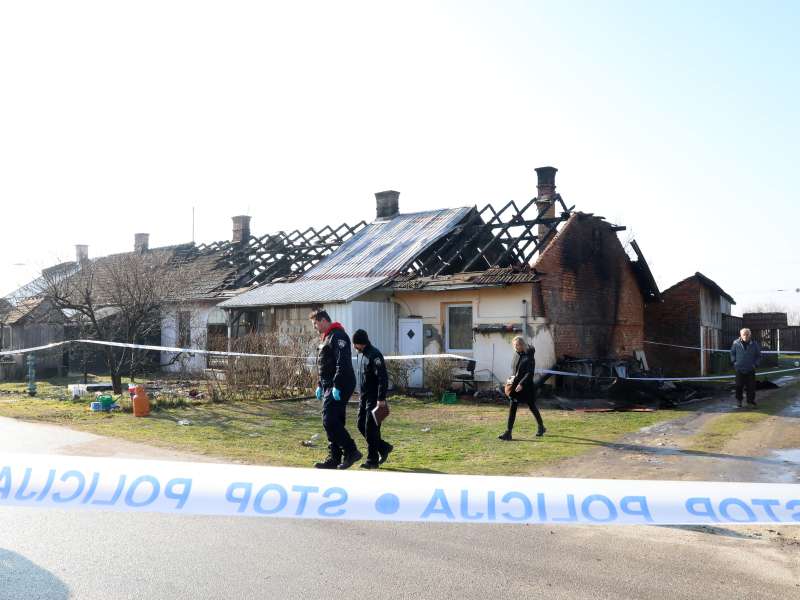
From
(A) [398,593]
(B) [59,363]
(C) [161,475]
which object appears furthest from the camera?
(B) [59,363]

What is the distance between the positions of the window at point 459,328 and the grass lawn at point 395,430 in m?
2.60

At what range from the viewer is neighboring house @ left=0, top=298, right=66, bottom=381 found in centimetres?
2444

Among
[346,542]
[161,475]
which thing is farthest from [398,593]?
[161,475]

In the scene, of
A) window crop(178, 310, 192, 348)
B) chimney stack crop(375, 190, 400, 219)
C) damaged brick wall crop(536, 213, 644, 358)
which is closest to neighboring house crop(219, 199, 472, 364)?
chimney stack crop(375, 190, 400, 219)

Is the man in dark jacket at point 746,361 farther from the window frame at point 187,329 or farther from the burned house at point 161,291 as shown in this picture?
the window frame at point 187,329

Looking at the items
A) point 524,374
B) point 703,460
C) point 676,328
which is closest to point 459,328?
point 524,374

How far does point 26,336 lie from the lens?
86.7 feet

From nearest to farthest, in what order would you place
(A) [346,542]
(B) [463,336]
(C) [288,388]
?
(A) [346,542] < (C) [288,388] < (B) [463,336]

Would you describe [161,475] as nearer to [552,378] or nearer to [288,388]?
[288,388]

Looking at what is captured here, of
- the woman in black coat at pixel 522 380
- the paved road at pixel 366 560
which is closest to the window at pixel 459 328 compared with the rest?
the woman in black coat at pixel 522 380

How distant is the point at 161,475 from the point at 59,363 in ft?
81.4

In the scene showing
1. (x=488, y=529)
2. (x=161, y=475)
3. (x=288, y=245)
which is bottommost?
(x=488, y=529)

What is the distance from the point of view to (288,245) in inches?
1088

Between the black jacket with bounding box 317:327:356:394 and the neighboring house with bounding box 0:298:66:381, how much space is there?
60.7 ft
